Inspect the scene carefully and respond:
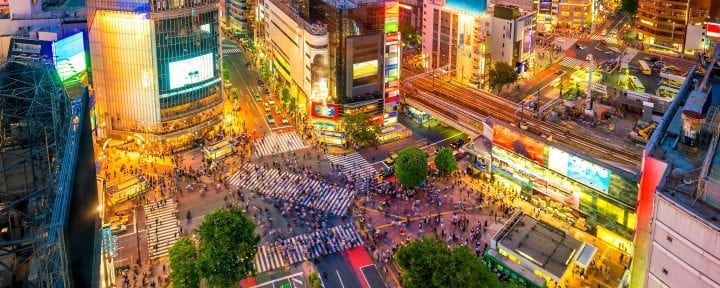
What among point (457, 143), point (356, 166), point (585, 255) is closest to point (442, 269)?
point (585, 255)

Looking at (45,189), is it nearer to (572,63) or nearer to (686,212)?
(686,212)

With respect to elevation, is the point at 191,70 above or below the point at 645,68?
above

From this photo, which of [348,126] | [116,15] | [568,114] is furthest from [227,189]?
[568,114]

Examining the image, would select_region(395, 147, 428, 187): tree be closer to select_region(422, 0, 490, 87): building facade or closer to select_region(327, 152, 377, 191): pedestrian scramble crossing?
select_region(327, 152, 377, 191): pedestrian scramble crossing

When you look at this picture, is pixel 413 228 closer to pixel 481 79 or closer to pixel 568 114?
pixel 568 114

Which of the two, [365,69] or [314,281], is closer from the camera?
[314,281]

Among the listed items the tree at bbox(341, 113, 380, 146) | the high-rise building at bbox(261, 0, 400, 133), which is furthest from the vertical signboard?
the tree at bbox(341, 113, 380, 146)

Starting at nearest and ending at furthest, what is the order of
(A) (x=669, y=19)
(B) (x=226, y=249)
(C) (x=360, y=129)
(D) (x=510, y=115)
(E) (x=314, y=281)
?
(B) (x=226, y=249) → (E) (x=314, y=281) → (C) (x=360, y=129) → (D) (x=510, y=115) → (A) (x=669, y=19)
